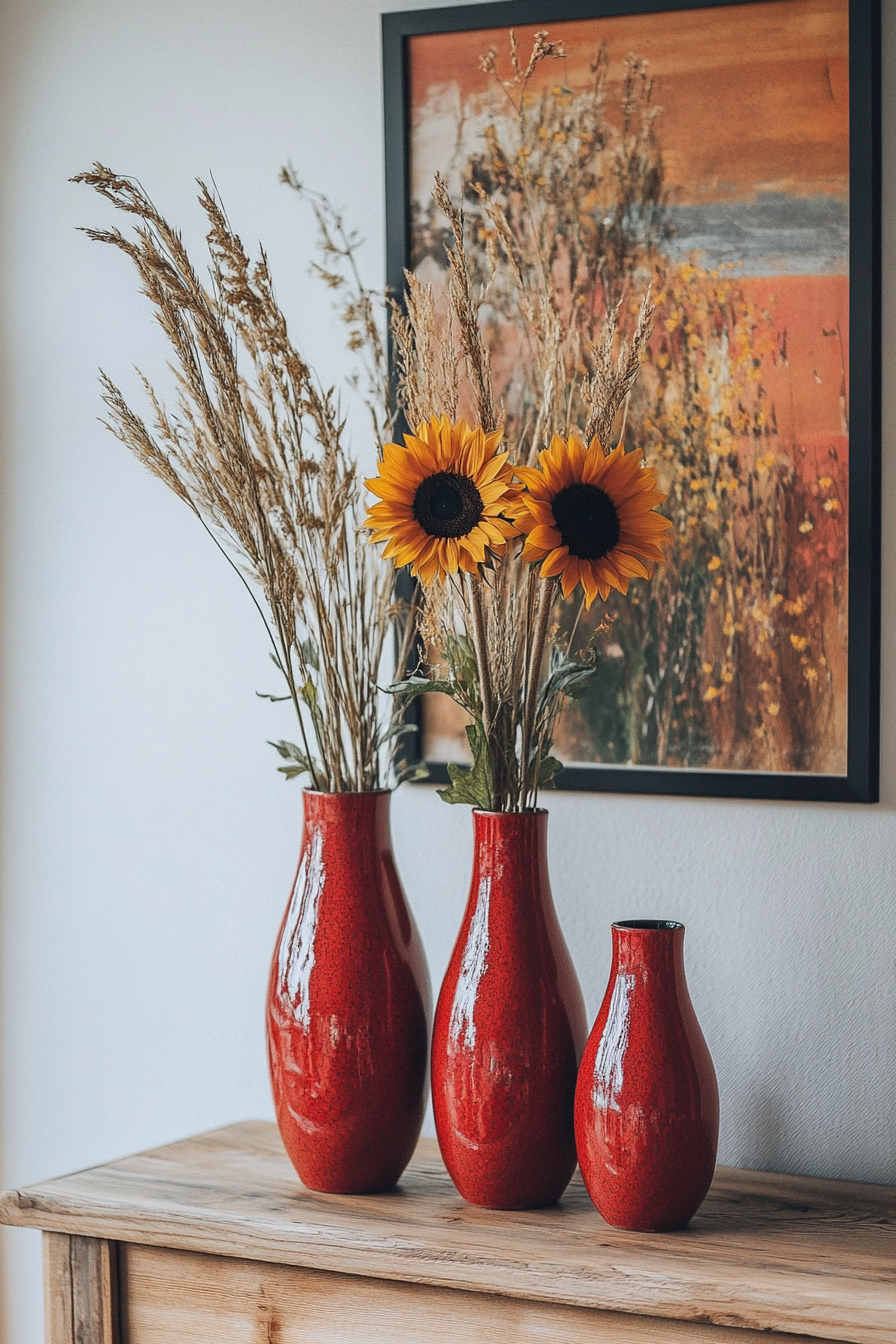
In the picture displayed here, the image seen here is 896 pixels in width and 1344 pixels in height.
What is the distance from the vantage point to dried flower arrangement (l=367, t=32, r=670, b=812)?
1.15 meters

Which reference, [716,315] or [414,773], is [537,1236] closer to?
[414,773]

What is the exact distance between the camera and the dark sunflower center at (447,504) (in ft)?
3.79

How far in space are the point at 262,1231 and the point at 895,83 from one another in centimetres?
122

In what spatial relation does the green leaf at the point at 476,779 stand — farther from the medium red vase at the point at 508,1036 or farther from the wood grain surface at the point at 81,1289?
the wood grain surface at the point at 81,1289

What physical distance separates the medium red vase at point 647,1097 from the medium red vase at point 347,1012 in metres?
0.18

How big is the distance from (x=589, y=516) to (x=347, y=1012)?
493 millimetres

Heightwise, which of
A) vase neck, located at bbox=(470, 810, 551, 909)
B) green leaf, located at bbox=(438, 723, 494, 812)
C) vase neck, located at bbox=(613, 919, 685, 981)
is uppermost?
green leaf, located at bbox=(438, 723, 494, 812)

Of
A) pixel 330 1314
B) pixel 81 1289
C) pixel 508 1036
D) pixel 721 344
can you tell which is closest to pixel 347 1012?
pixel 508 1036

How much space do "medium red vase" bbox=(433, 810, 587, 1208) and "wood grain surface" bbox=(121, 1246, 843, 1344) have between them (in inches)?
4.4

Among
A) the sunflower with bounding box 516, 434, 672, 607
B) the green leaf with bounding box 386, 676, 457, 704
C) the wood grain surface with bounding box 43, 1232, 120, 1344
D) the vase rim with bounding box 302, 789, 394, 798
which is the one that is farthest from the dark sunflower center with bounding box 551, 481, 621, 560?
the wood grain surface with bounding box 43, 1232, 120, 1344

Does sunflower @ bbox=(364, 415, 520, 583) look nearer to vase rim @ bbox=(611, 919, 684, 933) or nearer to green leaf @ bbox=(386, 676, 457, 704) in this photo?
green leaf @ bbox=(386, 676, 457, 704)

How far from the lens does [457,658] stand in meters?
1.26

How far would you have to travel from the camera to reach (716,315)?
141cm

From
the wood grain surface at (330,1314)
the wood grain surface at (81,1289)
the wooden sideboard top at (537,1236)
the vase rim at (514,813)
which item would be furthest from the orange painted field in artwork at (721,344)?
the wood grain surface at (81,1289)
